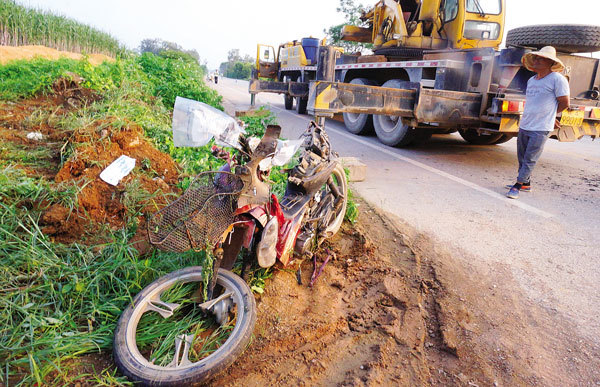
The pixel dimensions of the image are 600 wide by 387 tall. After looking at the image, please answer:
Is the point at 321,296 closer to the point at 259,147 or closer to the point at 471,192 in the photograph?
the point at 259,147

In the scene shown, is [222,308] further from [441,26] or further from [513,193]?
[441,26]

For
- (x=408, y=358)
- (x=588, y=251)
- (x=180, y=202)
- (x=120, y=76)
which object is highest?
(x=120, y=76)

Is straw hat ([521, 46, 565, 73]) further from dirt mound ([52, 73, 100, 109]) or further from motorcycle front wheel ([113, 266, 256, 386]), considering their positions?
dirt mound ([52, 73, 100, 109])

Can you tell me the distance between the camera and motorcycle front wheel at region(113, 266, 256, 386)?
1627 mm

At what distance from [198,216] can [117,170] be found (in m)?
1.97

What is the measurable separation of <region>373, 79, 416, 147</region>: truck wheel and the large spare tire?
2.23m

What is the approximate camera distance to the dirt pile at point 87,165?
268cm

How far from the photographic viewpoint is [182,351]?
1.91 meters

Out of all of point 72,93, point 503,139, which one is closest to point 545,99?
point 503,139

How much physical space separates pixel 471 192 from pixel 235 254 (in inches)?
144

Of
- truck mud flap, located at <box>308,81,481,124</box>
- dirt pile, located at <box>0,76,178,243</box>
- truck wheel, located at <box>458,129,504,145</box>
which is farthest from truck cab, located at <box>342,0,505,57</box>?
dirt pile, located at <box>0,76,178,243</box>

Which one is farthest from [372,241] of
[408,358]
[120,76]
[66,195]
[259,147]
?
[120,76]

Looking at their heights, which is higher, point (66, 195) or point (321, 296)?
point (66, 195)

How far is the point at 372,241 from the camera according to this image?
3.23 m
